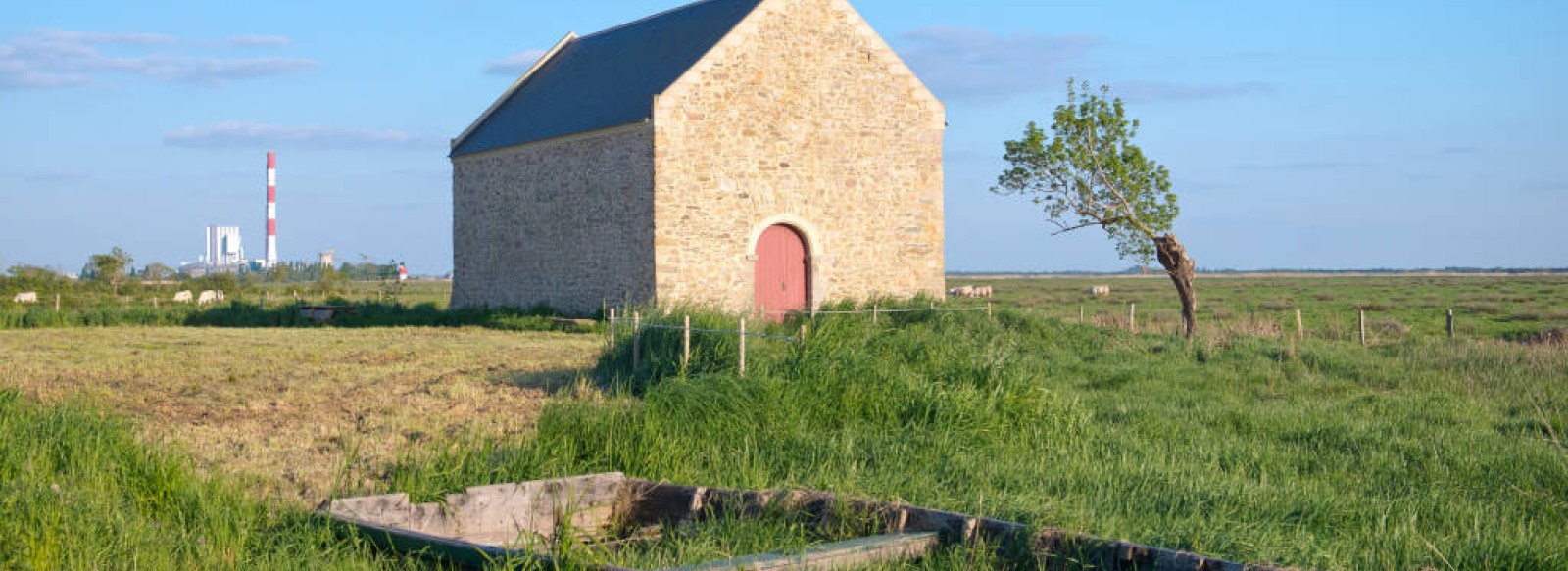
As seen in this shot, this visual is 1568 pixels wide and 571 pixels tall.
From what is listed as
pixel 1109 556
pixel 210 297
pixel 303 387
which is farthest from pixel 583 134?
pixel 1109 556

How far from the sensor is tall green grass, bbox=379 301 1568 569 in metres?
7.62

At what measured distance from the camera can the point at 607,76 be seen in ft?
97.2

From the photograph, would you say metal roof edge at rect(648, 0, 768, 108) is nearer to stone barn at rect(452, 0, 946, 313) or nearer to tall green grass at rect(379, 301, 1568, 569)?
stone barn at rect(452, 0, 946, 313)

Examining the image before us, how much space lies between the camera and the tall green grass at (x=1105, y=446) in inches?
300

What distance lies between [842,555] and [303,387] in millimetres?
11246

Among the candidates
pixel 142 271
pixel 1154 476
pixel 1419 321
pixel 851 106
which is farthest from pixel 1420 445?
pixel 142 271

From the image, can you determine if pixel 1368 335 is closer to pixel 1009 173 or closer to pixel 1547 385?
pixel 1009 173

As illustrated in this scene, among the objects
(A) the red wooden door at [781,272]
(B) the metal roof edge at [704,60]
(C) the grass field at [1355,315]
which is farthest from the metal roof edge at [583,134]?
(C) the grass field at [1355,315]

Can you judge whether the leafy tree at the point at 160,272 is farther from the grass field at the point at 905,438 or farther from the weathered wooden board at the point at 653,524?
the weathered wooden board at the point at 653,524

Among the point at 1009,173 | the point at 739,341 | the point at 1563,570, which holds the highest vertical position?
the point at 1009,173

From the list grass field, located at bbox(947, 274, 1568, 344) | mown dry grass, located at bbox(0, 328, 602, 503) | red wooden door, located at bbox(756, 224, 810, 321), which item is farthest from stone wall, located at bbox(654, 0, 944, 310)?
grass field, located at bbox(947, 274, 1568, 344)

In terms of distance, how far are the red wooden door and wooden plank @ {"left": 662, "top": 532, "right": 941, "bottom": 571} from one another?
19176mm

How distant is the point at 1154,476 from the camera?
9180 millimetres

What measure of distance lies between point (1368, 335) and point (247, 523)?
22.6 meters
